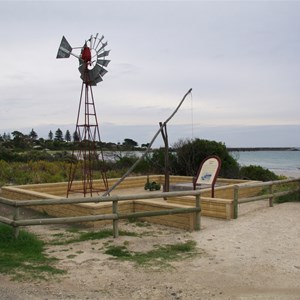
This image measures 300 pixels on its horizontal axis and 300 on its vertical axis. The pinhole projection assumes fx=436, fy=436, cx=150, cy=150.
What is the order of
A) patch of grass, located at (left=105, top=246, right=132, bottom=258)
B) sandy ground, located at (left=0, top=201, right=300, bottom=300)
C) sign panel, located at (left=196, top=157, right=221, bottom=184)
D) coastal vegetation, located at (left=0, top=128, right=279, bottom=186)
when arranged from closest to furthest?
1. sandy ground, located at (left=0, top=201, right=300, bottom=300)
2. patch of grass, located at (left=105, top=246, right=132, bottom=258)
3. sign panel, located at (left=196, top=157, right=221, bottom=184)
4. coastal vegetation, located at (left=0, top=128, right=279, bottom=186)

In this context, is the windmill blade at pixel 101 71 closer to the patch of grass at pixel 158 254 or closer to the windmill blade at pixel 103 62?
the windmill blade at pixel 103 62

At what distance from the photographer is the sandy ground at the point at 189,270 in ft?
15.5

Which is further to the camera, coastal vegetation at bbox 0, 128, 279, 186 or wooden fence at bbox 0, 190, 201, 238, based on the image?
coastal vegetation at bbox 0, 128, 279, 186

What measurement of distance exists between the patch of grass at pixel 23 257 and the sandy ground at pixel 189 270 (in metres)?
0.20

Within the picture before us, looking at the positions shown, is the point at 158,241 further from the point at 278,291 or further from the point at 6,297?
the point at 6,297

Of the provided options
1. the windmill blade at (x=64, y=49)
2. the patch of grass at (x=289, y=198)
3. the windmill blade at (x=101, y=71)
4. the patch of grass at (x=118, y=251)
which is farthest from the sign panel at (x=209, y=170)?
the patch of grass at (x=118, y=251)

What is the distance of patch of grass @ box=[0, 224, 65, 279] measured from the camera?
5.39 m

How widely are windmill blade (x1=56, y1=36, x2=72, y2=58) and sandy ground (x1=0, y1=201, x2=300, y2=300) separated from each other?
4.65 meters

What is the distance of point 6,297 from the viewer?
4.51 metres

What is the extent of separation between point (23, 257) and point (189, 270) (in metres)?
2.32

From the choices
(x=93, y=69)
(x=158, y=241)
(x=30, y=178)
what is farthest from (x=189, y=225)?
(x=30, y=178)

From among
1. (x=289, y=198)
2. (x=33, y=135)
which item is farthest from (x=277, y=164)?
(x=289, y=198)

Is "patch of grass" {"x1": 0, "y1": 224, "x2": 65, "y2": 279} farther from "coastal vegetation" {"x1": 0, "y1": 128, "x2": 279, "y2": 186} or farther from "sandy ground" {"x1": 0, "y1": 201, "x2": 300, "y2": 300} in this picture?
"coastal vegetation" {"x1": 0, "y1": 128, "x2": 279, "y2": 186}

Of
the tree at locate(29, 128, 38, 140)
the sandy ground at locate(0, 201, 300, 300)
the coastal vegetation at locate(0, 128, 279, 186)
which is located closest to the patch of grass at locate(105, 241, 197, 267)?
the sandy ground at locate(0, 201, 300, 300)
